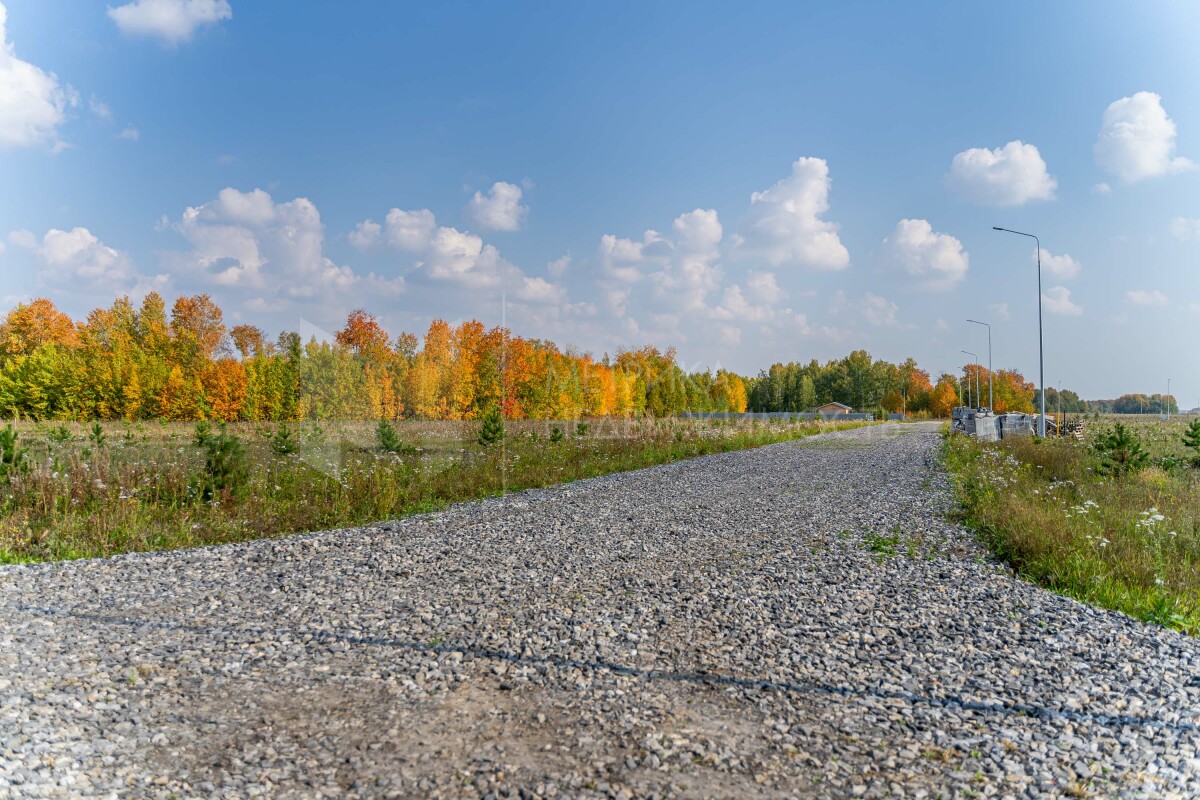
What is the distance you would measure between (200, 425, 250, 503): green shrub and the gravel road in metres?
2.60

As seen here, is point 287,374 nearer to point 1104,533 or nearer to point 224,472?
point 224,472

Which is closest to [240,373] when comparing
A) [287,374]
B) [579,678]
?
[287,374]

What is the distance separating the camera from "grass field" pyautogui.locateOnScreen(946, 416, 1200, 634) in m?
6.18

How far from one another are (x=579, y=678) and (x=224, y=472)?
846cm

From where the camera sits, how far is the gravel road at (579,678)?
332 centimetres

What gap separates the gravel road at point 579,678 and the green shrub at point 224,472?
8.52 ft

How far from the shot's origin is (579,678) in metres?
4.42

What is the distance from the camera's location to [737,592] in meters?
6.34

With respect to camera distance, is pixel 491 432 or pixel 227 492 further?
pixel 491 432

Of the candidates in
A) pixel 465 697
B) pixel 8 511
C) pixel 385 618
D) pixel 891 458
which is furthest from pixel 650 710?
pixel 891 458

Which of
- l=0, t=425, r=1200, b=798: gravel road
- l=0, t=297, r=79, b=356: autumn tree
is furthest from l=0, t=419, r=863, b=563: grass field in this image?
l=0, t=297, r=79, b=356: autumn tree

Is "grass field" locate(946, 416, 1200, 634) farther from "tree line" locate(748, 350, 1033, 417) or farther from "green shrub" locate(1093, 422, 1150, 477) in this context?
"tree line" locate(748, 350, 1033, 417)

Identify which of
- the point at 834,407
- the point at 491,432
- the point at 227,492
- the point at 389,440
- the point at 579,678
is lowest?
the point at 579,678

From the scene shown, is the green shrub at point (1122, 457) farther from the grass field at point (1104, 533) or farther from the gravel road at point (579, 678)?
the gravel road at point (579, 678)
